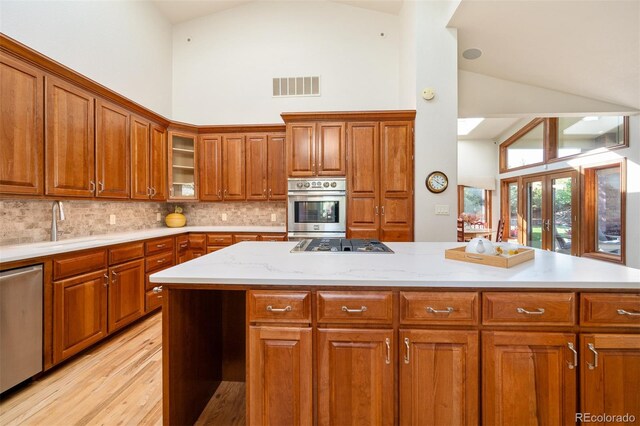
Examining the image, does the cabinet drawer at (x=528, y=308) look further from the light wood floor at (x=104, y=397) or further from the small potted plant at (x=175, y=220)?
the small potted plant at (x=175, y=220)

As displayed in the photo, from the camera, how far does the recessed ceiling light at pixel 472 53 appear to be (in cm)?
327

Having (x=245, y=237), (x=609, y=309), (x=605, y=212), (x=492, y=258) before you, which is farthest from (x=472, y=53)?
(x=245, y=237)

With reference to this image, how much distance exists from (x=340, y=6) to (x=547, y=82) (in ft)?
10.6

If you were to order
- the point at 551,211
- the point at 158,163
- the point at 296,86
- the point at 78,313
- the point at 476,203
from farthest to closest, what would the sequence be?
1. the point at 476,203
2. the point at 551,211
3. the point at 296,86
4. the point at 158,163
5. the point at 78,313

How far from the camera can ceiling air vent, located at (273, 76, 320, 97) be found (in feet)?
14.0

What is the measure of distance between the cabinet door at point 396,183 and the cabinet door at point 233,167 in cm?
210

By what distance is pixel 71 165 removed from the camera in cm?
235

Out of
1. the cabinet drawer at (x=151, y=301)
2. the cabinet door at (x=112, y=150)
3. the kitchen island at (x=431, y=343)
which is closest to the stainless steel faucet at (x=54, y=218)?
the cabinet door at (x=112, y=150)

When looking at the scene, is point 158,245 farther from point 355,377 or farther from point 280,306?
point 355,377

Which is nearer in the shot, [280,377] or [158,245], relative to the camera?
[280,377]

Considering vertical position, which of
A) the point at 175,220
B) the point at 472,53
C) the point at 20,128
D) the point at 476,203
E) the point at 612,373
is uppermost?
the point at 472,53

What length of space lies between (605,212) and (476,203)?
3500mm

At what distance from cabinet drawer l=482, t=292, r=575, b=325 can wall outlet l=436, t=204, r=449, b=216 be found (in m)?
Answer: 2.19

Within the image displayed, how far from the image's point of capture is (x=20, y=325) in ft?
5.61
